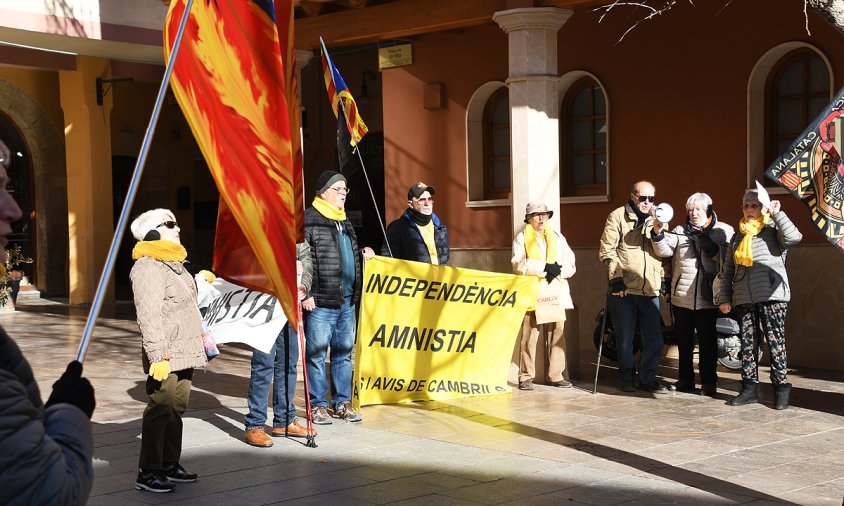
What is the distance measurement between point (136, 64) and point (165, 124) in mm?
3993

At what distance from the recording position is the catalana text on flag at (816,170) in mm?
7746

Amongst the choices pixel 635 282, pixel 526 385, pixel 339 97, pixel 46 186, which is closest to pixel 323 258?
pixel 339 97

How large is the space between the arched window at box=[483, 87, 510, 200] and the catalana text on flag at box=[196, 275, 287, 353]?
301 inches

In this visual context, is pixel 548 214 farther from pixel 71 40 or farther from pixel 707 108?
pixel 71 40

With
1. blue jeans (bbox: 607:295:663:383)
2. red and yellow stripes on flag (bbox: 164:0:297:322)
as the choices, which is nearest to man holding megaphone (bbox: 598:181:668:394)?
blue jeans (bbox: 607:295:663:383)

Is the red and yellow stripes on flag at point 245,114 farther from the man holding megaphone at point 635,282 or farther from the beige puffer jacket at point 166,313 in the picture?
the man holding megaphone at point 635,282

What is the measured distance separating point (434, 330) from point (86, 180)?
12478 millimetres

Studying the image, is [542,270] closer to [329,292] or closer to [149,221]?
[329,292]

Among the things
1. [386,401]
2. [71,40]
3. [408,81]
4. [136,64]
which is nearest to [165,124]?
[136,64]

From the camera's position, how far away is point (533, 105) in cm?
1130

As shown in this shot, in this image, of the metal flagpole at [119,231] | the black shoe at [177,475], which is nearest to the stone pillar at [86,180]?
→ the black shoe at [177,475]

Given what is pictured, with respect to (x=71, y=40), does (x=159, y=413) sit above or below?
below

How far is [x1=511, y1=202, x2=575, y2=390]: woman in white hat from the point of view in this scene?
1081 centimetres

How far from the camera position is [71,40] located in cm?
1856
